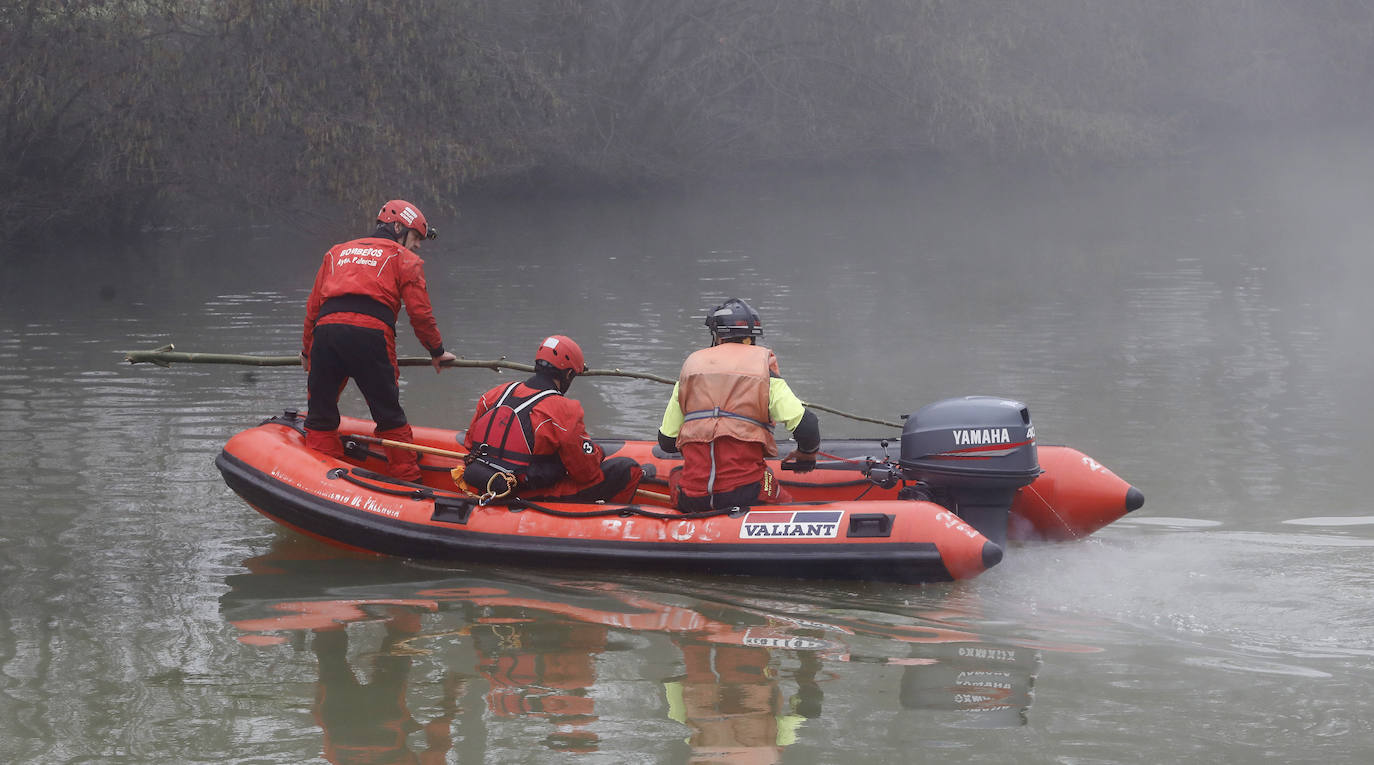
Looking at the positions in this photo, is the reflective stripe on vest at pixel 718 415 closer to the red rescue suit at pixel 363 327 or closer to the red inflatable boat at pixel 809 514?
the red inflatable boat at pixel 809 514

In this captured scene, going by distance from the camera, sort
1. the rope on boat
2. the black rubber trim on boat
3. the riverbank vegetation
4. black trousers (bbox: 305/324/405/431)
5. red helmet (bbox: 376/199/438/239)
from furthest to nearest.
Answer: the riverbank vegetation
red helmet (bbox: 376/199/438/239)
black trousers (bbox: 305/324/405/431)
the rope on boat
the black rubber trim on boat

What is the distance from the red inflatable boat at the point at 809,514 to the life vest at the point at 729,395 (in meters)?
0.33

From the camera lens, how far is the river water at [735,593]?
423 centimetres

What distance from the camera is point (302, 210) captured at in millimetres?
19781

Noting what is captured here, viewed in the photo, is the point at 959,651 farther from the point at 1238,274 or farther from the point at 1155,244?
the point at 1155,244

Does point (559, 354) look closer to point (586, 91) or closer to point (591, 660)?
point (591, 660)

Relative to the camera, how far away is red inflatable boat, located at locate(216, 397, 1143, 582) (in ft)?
18.5

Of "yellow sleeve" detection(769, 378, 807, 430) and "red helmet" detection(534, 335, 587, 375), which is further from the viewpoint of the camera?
"red helmet" detection(534, 335, 587, 375)

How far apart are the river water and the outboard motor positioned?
0.31m

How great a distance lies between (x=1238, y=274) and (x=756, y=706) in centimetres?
1357

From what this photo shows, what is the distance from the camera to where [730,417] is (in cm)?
583

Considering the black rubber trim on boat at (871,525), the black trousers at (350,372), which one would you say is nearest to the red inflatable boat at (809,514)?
the black rubber trim on boat at (871,525)

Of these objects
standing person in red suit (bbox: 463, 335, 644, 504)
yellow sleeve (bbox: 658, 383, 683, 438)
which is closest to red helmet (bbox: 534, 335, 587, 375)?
standing person in red suit (bbox: 463, 335, 644, 504)

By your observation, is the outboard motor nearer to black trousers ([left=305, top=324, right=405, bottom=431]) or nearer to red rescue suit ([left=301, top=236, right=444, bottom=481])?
red rescue suit ([left=301, top=236, right=444, bottom=481])
